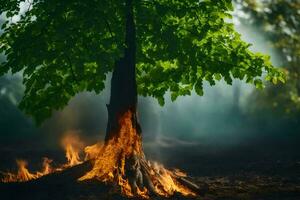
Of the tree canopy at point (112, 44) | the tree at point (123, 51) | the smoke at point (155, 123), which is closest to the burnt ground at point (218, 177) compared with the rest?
the tree at point (123, 51)

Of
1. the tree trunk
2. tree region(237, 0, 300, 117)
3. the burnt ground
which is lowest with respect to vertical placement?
the burnt ground

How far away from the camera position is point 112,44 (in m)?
14.0

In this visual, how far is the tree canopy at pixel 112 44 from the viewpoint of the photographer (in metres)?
13.2

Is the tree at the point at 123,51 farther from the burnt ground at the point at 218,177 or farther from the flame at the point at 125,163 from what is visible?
the burnt ground at the point at 218,177

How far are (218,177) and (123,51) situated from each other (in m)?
9.53

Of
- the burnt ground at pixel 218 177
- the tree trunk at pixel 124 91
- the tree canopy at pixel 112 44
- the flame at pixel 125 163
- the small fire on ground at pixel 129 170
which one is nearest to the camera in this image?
the tree canopy at pixel 112 44

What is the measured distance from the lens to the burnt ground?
1382 centimetres

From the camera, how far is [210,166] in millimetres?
25188

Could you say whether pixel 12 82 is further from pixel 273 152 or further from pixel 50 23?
pixel 50 23

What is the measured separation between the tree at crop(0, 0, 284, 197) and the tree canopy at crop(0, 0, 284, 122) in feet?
0.10

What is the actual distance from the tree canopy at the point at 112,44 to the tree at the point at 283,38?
21.1m

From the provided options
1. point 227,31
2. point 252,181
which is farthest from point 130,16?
point 252,181

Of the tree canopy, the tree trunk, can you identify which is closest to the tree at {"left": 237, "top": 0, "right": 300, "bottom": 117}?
the tree canopy

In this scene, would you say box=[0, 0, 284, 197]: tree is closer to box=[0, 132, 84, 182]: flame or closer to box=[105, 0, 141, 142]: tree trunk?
box=[105, 0, 141, 142]: tree trunk
